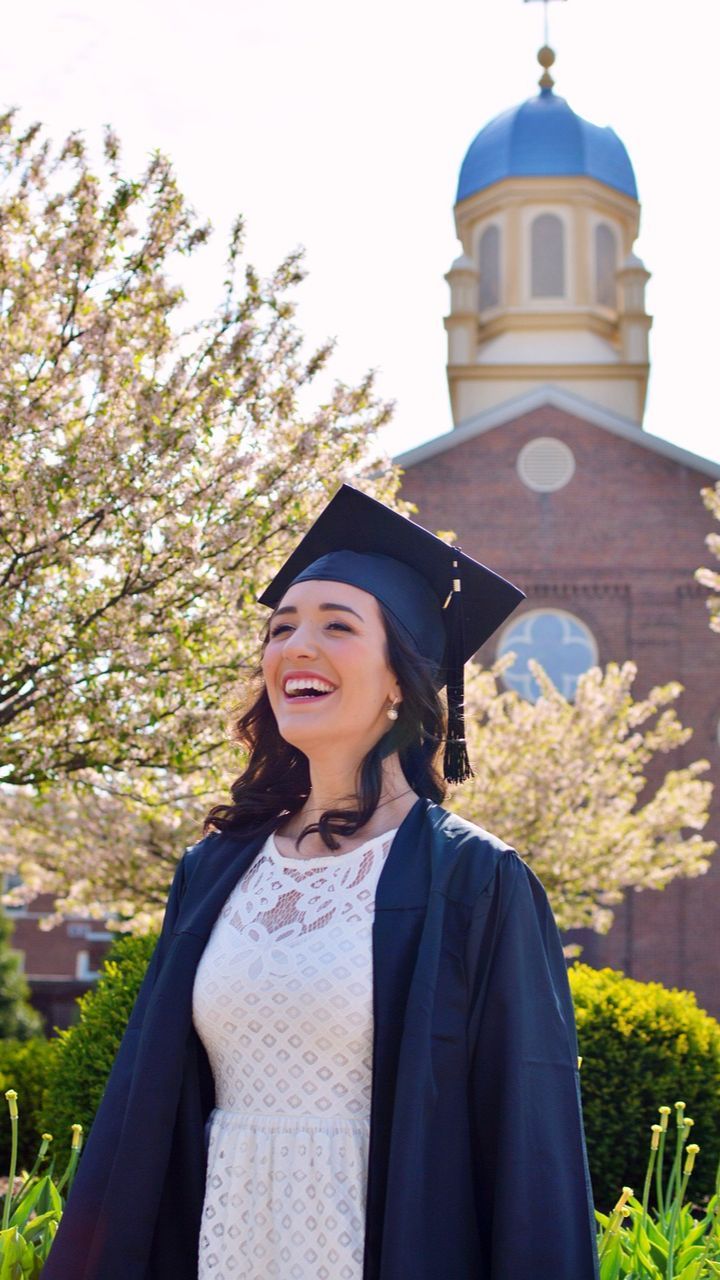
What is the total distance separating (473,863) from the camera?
97.8 inches

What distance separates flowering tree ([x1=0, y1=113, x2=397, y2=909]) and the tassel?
3.85 m

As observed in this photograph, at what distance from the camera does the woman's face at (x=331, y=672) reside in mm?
2756

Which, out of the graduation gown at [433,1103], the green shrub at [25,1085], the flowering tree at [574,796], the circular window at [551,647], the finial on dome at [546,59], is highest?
the finial on dome at [546,59]

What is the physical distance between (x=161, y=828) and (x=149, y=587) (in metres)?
5.45

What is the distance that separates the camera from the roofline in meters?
21.8

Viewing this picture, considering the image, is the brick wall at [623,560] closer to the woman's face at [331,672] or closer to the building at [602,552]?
the building at [602,552]

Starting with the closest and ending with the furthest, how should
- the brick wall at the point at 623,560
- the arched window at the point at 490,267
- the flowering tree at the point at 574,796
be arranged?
the flowering tree at the point at 574,796, the brick wall at the point at 623,560, the arched window at the point at 490,267

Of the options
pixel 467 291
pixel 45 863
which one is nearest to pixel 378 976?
pixel 45 863

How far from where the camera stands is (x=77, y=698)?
6.91 metres

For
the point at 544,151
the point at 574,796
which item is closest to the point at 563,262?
the point at 544,151

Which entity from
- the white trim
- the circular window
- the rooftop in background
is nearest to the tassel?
the circular window

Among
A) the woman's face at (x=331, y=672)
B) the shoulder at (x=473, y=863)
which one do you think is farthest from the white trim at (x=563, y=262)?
the shoulder at (x=473, y=863)

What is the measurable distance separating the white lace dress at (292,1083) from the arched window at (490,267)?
26871 millimetres

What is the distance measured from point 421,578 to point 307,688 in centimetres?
45
